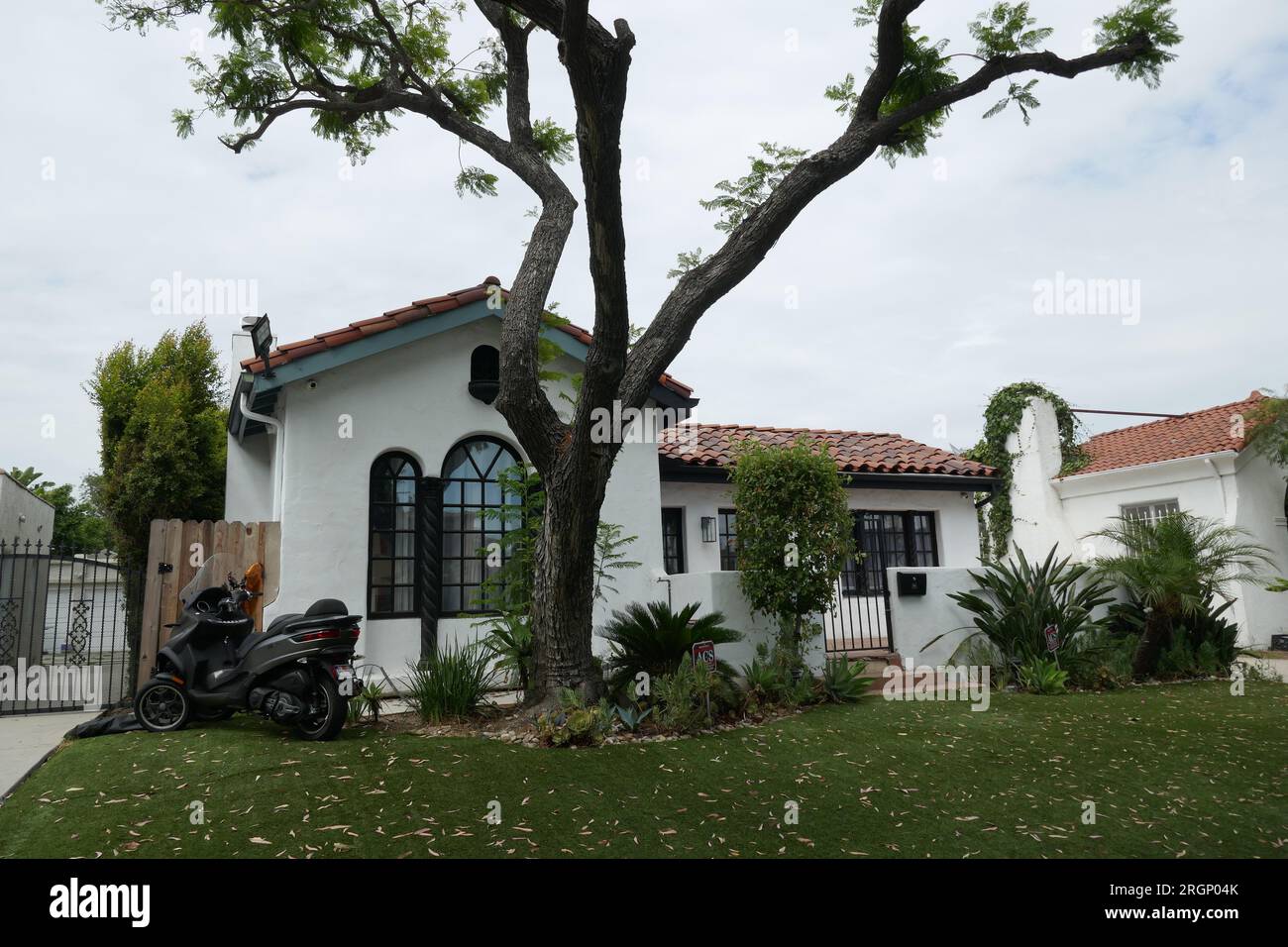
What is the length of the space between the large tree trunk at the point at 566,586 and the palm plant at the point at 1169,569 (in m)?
7.60

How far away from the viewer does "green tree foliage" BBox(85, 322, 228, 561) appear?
1054 cm

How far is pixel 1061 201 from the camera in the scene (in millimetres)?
10977

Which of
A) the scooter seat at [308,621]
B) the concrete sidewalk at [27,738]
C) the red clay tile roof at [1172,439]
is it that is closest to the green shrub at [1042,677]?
the red clay tile roof at [1172,439]

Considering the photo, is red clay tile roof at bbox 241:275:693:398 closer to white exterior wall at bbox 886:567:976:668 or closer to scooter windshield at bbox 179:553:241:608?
scooter windshield at bbox 179:553:241:608

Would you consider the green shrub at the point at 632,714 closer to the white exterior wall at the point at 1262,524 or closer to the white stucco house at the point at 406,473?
the white stucco house at the point at 406,473

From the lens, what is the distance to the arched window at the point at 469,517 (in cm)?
956

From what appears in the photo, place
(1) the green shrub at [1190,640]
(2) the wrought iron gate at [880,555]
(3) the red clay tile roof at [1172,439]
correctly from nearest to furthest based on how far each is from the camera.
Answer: (1) the green shrub at [1190,640] → (2) the wrought iron gate at [880,555] → (3) the red clay tile roof at [1172,439]

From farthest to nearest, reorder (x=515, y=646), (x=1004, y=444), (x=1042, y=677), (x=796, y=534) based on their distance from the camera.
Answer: (x=1004, y=444) → (x=1042, y=677) → (x=796, y=534) → (x=515, y=646)

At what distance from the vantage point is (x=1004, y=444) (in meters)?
17.0

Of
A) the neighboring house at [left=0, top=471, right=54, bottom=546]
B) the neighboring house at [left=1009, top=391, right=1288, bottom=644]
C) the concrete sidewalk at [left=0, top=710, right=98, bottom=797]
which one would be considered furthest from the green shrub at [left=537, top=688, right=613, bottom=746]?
the neighboring house at [left=1009, top=391, right=1288, bottom=644]

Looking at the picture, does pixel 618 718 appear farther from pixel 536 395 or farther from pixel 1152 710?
pixel 1152 710

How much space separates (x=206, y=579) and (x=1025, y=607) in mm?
9806

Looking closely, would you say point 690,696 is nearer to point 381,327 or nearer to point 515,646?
point 515,646

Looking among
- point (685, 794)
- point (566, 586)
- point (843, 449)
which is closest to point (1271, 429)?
point (843, 449)
